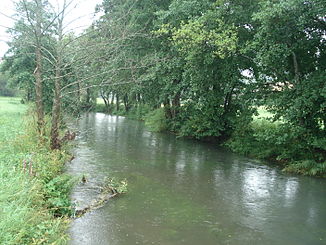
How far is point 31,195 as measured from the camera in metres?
5.58

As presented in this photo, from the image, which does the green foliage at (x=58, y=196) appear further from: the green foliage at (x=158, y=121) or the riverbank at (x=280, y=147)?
the green foliage at (x=158, y=121)

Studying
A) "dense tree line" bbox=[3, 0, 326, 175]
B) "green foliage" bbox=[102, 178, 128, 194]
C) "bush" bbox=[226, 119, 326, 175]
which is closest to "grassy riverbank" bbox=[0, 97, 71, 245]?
"green foliage" bbox=[102, 178, 128, 194]

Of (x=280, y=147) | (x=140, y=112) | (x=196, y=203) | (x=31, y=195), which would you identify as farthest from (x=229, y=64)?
(x=140, y=112)

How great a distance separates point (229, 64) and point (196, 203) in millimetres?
9377

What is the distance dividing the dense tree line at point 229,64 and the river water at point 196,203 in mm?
2292

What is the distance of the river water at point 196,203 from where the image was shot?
683 centimetres

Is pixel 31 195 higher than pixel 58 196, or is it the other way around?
pixel 31 195

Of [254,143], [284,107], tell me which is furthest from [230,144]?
[284,107]

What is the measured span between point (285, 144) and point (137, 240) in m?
10.6

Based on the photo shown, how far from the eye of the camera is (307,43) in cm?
1311

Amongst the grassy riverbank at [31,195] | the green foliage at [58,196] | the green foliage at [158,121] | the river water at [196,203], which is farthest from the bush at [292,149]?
the green foliage at [158,121]

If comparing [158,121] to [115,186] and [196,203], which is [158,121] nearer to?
[115,186]

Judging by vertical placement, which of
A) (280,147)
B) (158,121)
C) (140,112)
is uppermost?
(140,112)

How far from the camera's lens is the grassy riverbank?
462cm
